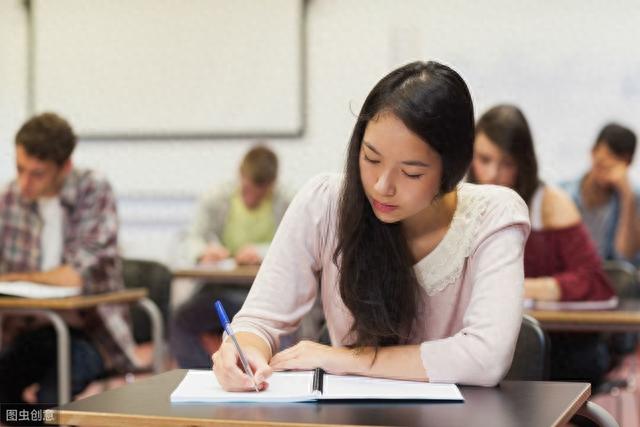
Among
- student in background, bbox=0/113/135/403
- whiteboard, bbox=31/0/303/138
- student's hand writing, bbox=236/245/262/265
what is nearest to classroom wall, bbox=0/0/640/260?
whiteboard, bbox=31/0/303/138

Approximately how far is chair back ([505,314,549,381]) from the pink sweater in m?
0.14

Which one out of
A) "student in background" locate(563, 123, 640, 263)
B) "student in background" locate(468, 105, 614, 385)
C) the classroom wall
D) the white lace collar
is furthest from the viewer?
the classroom wall

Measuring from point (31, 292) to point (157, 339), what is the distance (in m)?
0.60

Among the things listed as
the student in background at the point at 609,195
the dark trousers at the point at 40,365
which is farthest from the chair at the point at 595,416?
the student in background at the point at 609,195

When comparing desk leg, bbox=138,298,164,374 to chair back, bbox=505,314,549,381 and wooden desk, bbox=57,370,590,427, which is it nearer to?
chair back, bbox=505,314,549,381

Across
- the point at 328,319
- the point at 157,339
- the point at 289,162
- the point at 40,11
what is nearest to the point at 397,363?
the point at 328,319

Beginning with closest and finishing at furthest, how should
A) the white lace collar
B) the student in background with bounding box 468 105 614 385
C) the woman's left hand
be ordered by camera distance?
the woman's left hand, the white lace collar, the student in background with bounding box 468 105 614 385

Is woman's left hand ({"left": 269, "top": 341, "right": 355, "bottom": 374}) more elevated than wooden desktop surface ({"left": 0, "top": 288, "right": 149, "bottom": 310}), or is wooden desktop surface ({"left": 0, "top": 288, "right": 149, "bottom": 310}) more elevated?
woman's left hand ({"left": 269, "top": 341, "right": 355, "bottom": 374})

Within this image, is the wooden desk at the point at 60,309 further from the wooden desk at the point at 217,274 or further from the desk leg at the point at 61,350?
the wooden desk at the point at 217,274

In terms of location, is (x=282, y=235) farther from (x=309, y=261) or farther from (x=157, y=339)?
(x=157, y=339)

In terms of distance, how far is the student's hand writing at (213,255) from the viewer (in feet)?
15.5

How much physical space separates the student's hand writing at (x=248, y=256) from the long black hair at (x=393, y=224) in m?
2.72

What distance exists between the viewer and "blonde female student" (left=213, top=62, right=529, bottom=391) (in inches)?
63.4

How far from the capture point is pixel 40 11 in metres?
6.98
